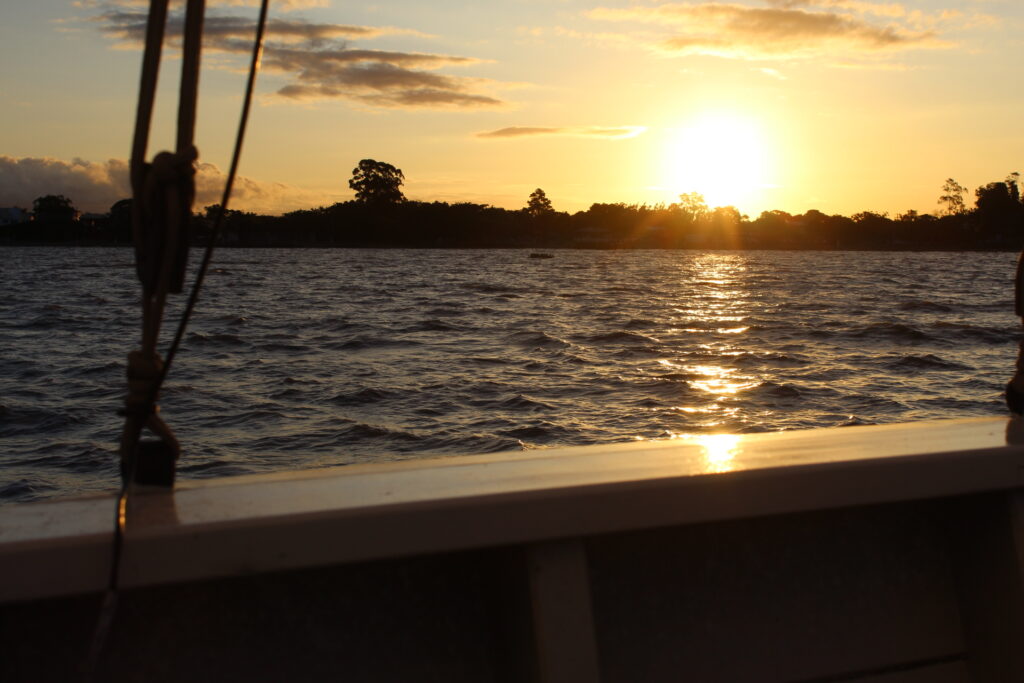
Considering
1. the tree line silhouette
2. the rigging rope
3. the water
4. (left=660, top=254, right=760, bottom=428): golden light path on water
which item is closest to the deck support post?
the rigging rope

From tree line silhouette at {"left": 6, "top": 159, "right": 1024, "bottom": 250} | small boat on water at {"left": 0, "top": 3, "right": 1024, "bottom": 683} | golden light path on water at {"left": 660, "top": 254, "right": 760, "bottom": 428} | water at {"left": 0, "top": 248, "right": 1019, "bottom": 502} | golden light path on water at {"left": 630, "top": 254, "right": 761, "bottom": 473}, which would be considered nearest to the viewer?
small boat on water at {"left": 0, "top": 3, "right": 1024, "bottom": 683}

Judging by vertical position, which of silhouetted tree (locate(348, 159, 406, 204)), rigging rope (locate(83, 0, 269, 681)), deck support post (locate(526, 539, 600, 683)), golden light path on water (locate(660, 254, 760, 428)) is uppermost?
silhouetted tree (locate(348, 159, 406, 204))

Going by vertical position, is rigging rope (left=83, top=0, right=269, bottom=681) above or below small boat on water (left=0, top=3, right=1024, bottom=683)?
above

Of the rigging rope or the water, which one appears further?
the water

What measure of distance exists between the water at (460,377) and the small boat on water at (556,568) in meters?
7.69

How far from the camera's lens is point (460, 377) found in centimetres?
1465

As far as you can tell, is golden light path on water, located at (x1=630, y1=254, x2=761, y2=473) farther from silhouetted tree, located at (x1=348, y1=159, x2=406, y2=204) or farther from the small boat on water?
silhouetted tree, located at (x1=348, y1=159, x2=406, y2=204)

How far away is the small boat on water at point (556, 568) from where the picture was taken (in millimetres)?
1372

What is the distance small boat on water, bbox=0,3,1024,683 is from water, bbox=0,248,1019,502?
7.69m

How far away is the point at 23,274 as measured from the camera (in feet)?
178

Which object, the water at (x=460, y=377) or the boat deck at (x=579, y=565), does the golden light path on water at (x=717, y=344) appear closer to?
the water at (x=460, y=377)

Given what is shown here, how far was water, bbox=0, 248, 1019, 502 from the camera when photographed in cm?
1040

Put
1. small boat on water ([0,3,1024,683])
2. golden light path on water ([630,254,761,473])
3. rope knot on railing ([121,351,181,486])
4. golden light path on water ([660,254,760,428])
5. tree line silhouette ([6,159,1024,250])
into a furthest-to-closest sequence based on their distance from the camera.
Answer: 1. tree line silhouette ([6,159,1024,250])
2. golden light path on water ([660,254,760,428])
3. golden light path on water ([630,254,761,473])
4. rope knot on railing ([121,351,181,486])
5. small boat on water ([0,3,1024,683])

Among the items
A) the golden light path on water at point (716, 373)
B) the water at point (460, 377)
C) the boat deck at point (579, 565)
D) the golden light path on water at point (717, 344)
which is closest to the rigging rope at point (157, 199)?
the boat deck at point (579, 565)
